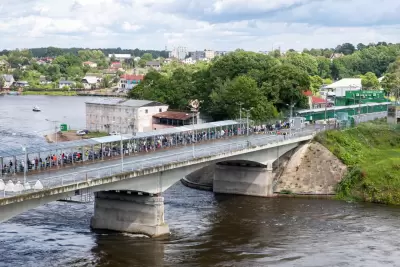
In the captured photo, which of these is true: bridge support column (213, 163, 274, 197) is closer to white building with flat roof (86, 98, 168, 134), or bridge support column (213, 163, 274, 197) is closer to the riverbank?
white building with flat roof (86, 98, 168, 134)

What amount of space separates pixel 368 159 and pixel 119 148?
36.0 m

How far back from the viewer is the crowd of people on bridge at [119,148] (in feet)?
180

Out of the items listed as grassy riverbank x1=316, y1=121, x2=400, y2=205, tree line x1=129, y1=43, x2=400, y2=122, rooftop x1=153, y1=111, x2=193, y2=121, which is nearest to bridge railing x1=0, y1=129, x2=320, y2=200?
grassy riverbank x1=316, y1=121, x2=400, y2=205

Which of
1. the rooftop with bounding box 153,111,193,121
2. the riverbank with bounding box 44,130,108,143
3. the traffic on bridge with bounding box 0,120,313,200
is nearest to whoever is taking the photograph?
the traffic on bridge with bounding box 0,120,313,200

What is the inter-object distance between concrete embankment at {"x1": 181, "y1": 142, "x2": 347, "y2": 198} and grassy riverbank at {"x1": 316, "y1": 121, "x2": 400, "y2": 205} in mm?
1248

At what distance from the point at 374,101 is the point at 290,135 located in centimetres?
6161

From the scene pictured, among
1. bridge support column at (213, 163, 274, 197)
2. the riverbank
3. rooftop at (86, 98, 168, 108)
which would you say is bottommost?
bridge support column at (213, 163, 274, 197)

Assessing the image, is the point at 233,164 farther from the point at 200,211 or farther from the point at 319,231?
the point at 319,231

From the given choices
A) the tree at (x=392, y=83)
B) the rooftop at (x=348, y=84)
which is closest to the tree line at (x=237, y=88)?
the rooftop at (x=348, y=84)

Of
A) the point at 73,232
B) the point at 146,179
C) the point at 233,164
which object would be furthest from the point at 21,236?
the point at 233,164

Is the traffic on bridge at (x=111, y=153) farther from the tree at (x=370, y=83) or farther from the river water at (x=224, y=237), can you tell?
the tree at (x=370, y=83)

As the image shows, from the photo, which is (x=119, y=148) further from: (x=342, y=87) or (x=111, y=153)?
(x=342, y=87)

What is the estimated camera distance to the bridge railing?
4548 cm

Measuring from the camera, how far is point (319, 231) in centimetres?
6219
